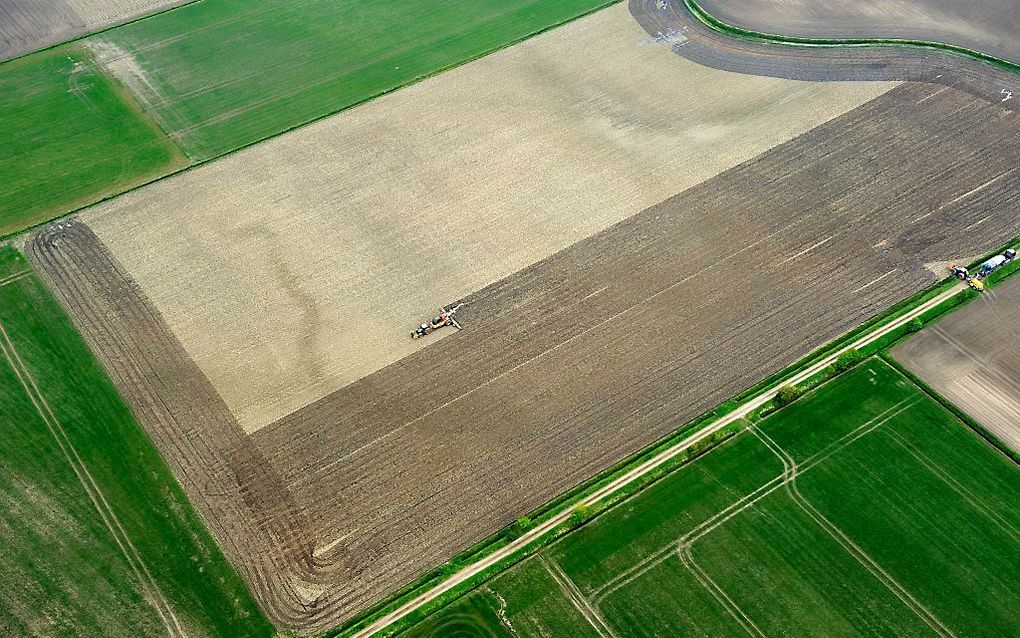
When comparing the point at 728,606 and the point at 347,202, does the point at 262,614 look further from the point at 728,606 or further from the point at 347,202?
the point at 347,202

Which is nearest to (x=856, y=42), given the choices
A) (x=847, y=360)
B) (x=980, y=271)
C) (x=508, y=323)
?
(x=980, y=271)

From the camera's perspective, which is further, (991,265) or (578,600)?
(991,265)

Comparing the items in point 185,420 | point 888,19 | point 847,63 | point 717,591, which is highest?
point 888,19

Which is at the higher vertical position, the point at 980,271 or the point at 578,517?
the point at 980,271

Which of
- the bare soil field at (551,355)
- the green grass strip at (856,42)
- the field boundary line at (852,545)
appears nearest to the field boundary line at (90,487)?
the bare soil field at (551,355)

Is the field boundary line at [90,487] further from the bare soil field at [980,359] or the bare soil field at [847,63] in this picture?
the bare soil field at [847,63]

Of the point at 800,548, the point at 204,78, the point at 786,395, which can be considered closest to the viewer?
the point at 800,548

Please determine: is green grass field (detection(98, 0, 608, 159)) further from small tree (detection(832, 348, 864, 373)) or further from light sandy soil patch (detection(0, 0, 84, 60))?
small tree (detection(832, 348, 864, 373))

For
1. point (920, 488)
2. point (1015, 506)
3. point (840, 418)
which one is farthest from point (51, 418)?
point (1015, 506)

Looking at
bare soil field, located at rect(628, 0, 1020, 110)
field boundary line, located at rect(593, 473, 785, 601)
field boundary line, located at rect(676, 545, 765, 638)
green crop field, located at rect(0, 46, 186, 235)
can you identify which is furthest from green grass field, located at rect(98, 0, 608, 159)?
field boundary line, located at rect(676, 545, 765, 638)

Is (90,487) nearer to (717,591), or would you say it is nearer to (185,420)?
(185,420)
